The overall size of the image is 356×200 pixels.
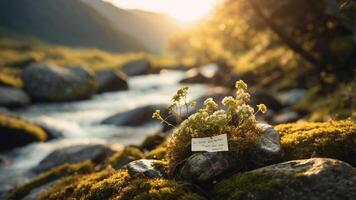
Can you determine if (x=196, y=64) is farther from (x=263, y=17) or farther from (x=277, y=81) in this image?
(x=263, y=17)

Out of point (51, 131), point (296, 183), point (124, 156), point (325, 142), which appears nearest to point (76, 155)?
point (124, 156)

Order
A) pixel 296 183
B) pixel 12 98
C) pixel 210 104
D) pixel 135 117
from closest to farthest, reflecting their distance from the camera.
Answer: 1. pixel 296 183
2. pixel 210 104
3. pixel 135 117
4. pixel 12 98

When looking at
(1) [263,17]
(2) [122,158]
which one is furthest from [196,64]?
(2) [122,158]

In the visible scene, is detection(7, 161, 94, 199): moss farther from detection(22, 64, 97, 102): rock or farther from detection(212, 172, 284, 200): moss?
detection(22, 64, 97, 102): rock

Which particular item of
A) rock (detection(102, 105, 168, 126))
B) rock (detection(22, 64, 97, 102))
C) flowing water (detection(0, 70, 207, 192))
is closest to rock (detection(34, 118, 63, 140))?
flowing water (detection(0, 70, 207, 192))

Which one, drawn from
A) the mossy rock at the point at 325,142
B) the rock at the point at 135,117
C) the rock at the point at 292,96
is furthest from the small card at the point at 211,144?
the rock at the point at 292,96

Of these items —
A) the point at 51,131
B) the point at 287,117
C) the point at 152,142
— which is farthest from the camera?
the point at 287,117

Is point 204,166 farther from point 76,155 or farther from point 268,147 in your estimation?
point 76,155
